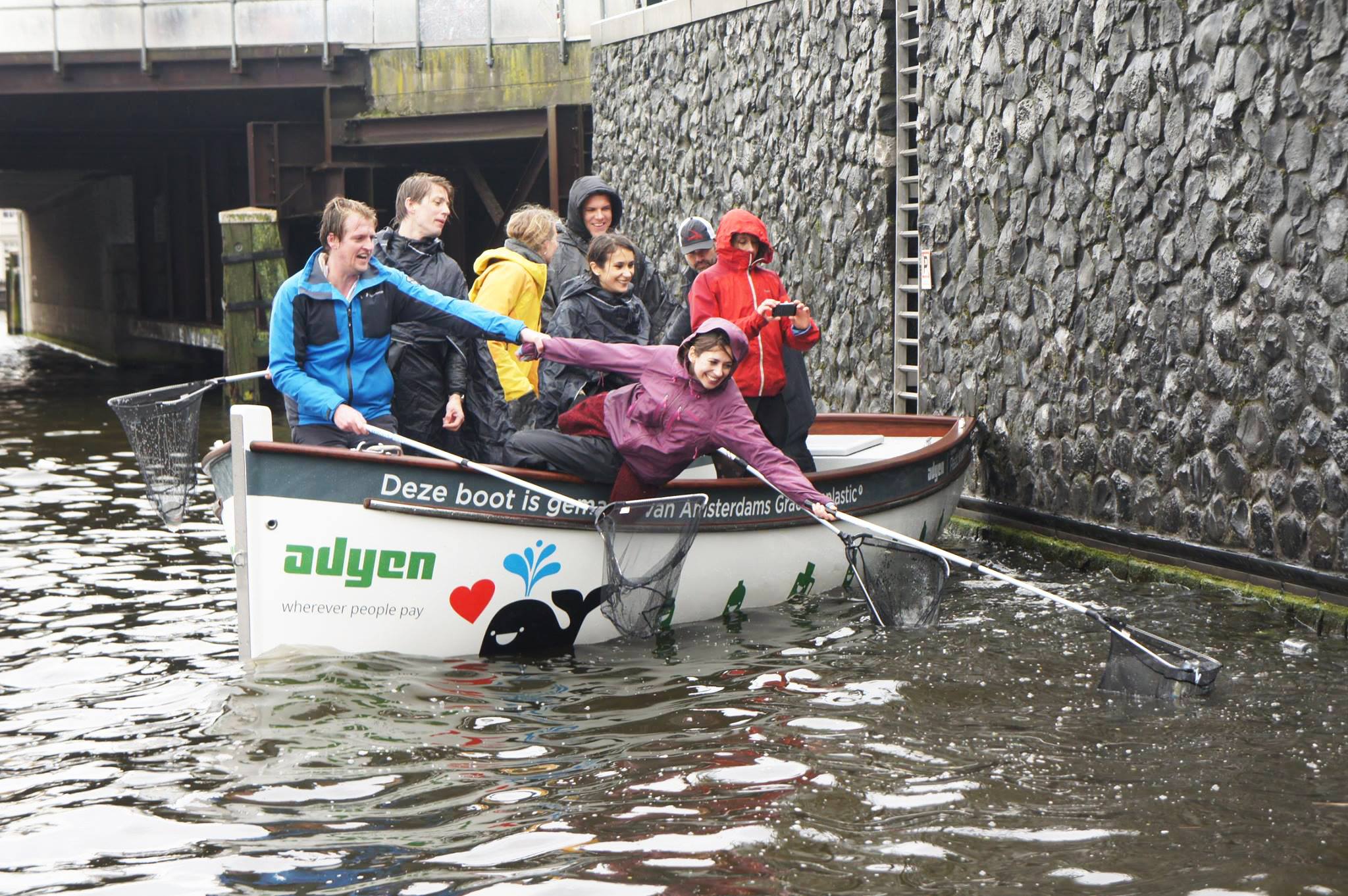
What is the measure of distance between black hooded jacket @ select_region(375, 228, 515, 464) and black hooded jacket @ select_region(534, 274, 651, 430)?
30 centimetres

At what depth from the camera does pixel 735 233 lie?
7.95 meters

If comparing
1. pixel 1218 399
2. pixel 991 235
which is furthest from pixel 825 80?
pixel 1218 399

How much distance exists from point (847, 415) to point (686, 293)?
219cm

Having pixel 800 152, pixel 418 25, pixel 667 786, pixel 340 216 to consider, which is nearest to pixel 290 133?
pixel 418 25

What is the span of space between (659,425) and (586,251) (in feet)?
5.76

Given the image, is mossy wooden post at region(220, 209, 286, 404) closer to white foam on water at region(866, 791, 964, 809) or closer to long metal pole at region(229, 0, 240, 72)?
long metal pole at region(229, 0, 240, 72)

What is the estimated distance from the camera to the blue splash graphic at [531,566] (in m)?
6.73

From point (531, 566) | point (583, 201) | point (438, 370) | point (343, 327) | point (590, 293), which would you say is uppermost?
point (583, 201)

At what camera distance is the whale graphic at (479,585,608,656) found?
22.3ft

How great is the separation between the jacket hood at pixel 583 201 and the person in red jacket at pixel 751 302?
0.61 m

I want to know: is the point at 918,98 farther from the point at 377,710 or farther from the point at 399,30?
the point at 399,30

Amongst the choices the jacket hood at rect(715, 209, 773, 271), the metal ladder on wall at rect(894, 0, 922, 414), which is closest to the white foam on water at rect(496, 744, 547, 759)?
the jacket hood at rect(715, 209, 773, 271)

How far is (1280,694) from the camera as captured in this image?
602 cm

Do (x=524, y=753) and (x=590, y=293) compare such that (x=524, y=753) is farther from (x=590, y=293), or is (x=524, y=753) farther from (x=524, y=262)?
(x=524, y=262)
